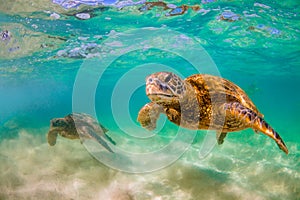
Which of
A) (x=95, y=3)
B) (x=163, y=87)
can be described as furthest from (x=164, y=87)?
(x=95, y=3)

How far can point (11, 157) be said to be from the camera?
27.6ft

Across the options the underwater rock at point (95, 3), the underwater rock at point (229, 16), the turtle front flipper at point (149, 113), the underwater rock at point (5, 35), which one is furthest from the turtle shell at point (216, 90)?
the underwater rock at point (5, 35)

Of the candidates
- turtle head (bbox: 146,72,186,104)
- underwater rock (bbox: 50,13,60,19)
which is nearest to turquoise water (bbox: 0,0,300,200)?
underwater rock (bbox: 50,13,60,19)

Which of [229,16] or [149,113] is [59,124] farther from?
[229,16]

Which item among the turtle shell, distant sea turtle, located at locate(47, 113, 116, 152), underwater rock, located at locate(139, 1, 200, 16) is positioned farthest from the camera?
underwater rock, located at locate(139, 1, 200, 16)

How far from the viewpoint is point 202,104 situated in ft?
18.6

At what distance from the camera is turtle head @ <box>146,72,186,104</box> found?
443 centimetres

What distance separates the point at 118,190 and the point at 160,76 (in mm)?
→ 3723

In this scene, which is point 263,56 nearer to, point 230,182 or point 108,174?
point 230,182

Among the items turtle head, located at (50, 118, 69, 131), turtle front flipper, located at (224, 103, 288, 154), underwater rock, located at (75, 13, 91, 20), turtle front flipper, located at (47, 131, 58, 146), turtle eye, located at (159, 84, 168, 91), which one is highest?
turtle eye, located at (159, 84, 168, 91)

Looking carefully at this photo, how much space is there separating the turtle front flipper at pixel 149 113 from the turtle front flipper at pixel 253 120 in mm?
1952

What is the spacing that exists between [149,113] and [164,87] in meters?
1.97

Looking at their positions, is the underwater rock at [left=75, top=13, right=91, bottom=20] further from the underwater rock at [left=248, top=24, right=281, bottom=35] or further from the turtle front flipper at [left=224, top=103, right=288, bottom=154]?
the underwater rock at [left=248, top=24, right=281, bottom=35]

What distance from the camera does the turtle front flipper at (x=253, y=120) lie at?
4.64 metres
